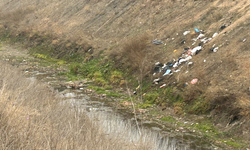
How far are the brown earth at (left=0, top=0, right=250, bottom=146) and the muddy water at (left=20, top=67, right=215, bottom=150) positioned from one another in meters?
1.07

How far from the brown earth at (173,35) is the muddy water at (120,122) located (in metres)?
1.07

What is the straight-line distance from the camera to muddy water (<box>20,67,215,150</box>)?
14.3 feet

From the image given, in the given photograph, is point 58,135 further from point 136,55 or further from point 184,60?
point 136,55

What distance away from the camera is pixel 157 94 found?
A: 810 cm

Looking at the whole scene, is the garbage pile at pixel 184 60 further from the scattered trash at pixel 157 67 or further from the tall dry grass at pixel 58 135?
the tall dry grass at pixel 58 135

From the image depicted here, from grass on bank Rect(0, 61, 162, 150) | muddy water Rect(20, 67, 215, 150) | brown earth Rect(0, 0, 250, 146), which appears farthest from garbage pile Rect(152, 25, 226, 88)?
grass on bank Rect(0, 61, 162, 150)

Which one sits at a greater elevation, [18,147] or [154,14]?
[154,14]

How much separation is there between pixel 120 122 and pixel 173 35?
22.8 ft

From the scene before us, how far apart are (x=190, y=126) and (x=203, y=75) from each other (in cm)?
183

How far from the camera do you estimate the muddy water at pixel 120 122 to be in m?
4.36

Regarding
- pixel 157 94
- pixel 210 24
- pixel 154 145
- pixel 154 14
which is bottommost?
pixel 154 145

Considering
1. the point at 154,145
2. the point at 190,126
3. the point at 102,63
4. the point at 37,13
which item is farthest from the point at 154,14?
the point at 37,13

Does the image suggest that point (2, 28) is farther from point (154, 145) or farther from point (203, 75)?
point (154, 145)

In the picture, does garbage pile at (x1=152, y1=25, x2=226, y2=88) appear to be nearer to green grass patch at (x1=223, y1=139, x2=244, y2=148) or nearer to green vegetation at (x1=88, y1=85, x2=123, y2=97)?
green vegetation at (x1=88, y1=85, x2=123, y2=97)
